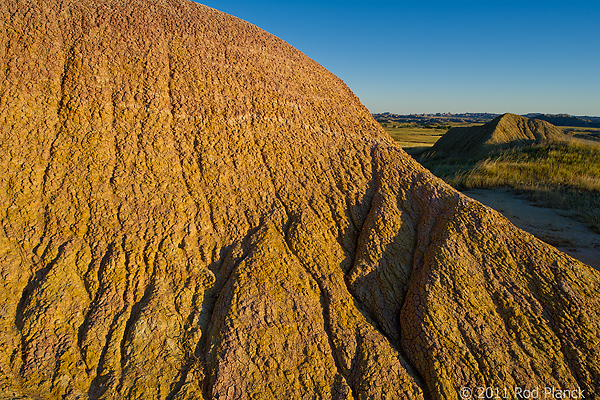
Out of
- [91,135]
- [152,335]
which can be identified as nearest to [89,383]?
[152,335]

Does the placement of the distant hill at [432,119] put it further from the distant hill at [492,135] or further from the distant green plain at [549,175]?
the distant green plain at [549,175]

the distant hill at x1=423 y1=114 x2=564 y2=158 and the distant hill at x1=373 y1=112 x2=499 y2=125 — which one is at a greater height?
the distant hill at x1=373 y1=112 x2=499 y2=125

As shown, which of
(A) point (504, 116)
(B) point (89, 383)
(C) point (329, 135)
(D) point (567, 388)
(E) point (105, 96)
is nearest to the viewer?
(B) point (89, 383)

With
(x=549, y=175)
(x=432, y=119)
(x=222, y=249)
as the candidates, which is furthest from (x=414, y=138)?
(x=432, y=119)

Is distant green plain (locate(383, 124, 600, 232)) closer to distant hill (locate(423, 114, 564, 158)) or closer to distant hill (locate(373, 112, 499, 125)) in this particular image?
distant hill (locate(423, 114, 564, 158))

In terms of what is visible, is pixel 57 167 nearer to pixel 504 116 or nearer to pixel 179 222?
pixel 179 222

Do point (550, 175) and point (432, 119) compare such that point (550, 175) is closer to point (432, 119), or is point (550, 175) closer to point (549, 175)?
point (549, 175)

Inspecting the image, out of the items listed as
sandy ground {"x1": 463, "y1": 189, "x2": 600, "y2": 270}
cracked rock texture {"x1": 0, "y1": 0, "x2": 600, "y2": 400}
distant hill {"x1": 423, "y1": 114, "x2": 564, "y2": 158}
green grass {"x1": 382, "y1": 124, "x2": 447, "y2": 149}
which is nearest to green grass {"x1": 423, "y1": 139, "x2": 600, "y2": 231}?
sandy ground {"x1": 463, "y1": 189, "x2": 600, "y2": 270}
